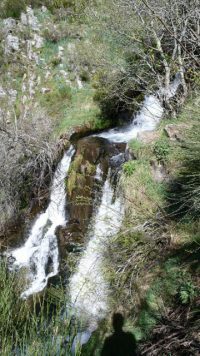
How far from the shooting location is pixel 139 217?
6.60 metres

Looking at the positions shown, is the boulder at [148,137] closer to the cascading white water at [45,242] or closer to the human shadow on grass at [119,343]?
the cascading white water at [45,242]

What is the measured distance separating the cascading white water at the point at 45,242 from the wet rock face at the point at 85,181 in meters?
0.39

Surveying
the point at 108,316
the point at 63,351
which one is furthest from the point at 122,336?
the point at 63,351

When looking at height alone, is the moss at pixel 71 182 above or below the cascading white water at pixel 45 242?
above

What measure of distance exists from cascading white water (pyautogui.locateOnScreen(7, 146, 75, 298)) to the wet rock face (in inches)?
15.2

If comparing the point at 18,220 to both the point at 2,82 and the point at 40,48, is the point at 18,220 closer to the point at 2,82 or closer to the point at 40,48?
the point at 2,82

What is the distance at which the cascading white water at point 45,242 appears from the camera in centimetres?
899

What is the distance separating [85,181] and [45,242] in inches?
78.0

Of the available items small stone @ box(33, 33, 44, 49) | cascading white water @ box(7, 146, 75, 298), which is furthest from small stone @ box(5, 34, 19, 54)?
cascading white water @ box(7, 146, 75, 298)

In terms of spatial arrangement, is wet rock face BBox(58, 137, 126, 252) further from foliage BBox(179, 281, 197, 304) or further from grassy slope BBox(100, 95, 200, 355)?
foliage BBox(179, 281, 197, 304)

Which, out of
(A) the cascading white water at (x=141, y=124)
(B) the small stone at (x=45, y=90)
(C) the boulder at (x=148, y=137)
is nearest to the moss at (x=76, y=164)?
(A) the cascading white water at (x=141, y=124)

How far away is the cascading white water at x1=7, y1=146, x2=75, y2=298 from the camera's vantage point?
29.5ft

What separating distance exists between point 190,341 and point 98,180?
17.7 ft

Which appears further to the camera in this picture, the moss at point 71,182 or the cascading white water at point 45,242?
the moss at point 71,182
